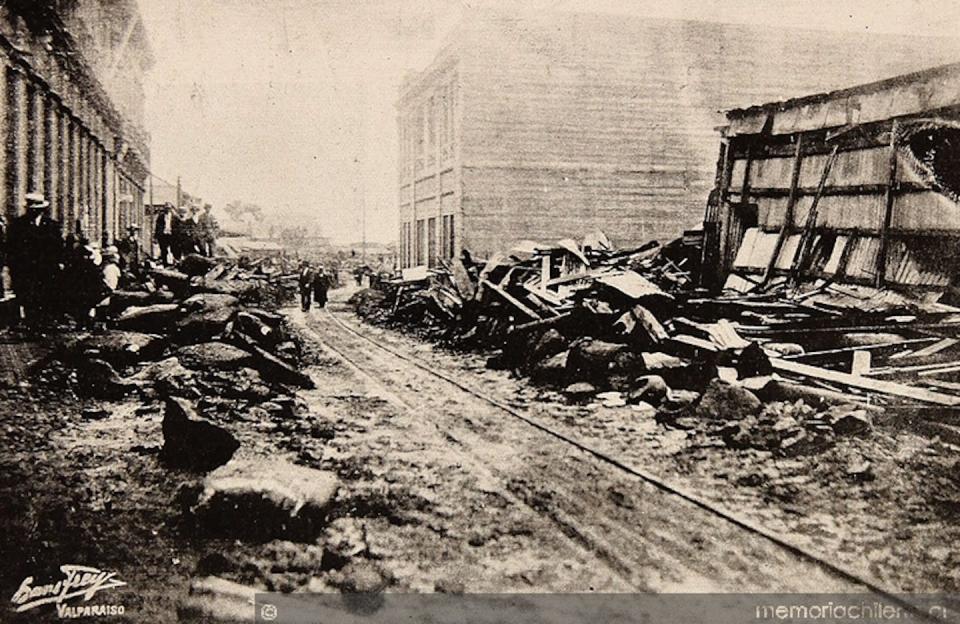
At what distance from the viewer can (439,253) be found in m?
20.2

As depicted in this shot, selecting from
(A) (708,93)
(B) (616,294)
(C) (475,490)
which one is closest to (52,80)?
(B) (616,294)

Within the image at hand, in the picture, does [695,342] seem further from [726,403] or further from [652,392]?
[726,403]

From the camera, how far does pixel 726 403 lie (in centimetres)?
643

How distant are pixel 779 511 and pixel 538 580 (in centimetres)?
181

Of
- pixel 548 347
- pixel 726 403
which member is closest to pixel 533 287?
pixel 548 347

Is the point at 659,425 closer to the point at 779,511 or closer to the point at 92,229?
the point at 779,511

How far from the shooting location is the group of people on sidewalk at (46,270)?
7598mm

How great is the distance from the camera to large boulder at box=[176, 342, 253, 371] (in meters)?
6.73

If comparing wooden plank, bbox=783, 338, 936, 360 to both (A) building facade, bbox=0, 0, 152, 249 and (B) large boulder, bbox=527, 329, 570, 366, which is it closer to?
(B) large boulder, bbox=527, 329, 570, 366

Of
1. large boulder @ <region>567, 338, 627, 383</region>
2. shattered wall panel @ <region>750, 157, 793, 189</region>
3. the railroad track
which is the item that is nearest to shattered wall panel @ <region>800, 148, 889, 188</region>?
shattered wall panel @ <region>750, 157, 793, 189</region>

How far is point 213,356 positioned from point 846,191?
788cm

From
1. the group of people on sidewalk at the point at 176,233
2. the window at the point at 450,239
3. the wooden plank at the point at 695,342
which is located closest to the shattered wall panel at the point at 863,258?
the wooden plank at the point at 695,342

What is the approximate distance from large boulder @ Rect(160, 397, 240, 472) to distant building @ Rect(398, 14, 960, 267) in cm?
1297
